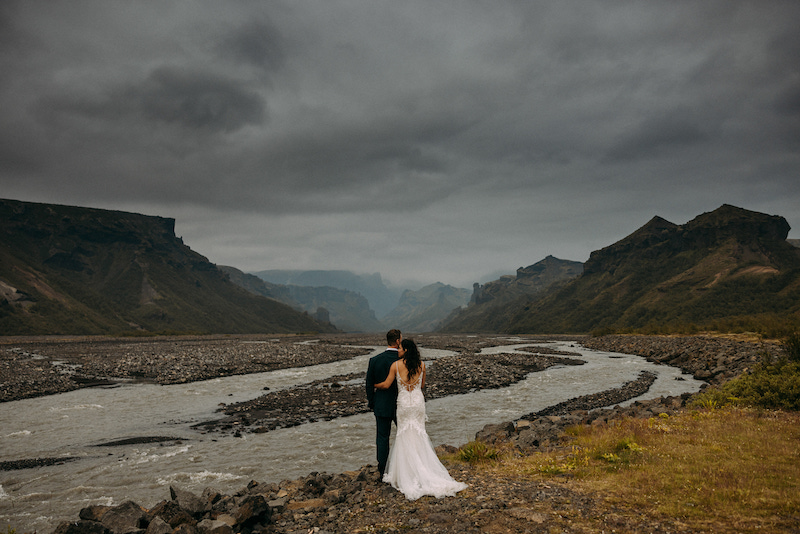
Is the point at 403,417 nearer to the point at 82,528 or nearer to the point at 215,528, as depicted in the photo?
the point at 215,528

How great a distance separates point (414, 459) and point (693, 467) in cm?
630

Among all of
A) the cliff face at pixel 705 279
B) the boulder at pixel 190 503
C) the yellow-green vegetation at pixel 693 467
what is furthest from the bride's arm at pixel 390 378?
the cliff face at pixel 705 279

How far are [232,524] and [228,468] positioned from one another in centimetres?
775

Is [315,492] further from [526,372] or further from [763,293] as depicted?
[763,293]

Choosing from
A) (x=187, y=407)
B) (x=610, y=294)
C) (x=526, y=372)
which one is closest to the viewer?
(x=187, y=407)

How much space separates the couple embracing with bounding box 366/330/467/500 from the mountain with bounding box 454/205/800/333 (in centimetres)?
11080

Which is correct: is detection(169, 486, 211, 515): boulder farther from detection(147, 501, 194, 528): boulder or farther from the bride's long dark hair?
the bride's long dark hair

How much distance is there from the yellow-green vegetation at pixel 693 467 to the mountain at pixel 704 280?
103607 mm

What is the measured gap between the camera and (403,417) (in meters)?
9.42

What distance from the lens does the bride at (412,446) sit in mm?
8688

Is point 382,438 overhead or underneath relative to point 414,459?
overhead

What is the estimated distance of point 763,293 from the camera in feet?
367

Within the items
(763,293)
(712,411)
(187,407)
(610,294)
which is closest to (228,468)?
(187,407)

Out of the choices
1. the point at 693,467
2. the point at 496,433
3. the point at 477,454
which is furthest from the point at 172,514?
the point at 496,433
